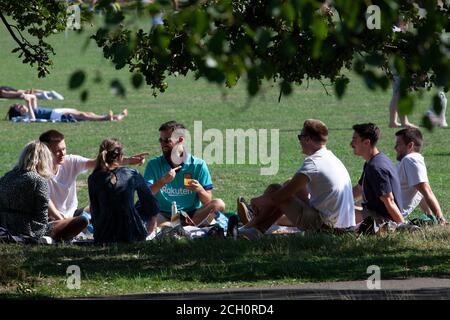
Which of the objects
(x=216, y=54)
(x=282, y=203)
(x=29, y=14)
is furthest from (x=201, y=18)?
(x=29, y=14)

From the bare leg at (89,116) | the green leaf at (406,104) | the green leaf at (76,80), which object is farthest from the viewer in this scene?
the bare leg at (89,116)

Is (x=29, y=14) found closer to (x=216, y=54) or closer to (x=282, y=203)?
(x=282, y=203)

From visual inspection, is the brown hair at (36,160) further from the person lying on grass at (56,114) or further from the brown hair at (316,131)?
the person lying on grass at (56,114)

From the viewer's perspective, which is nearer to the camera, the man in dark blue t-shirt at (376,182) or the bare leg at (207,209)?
the man in dark blue t-shirt at (376,182)

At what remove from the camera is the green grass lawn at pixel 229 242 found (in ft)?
30.7

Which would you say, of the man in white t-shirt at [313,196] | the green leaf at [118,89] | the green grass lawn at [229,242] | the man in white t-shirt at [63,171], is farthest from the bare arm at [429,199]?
the green leaf at [118,89]

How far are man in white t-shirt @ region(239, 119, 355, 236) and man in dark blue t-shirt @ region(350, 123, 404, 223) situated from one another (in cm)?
36

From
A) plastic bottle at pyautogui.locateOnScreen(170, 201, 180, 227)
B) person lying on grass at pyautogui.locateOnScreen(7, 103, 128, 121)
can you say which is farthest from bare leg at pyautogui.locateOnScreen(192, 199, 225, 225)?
person lying on grass at pyautogui.locateOnScreen(7, 103, 128, 121)

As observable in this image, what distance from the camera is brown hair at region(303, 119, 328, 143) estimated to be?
11531mm

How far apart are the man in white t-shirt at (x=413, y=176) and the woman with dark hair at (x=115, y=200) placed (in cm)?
286

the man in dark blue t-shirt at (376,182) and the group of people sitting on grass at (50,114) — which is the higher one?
the group of people sitting on grass at (50,114)
